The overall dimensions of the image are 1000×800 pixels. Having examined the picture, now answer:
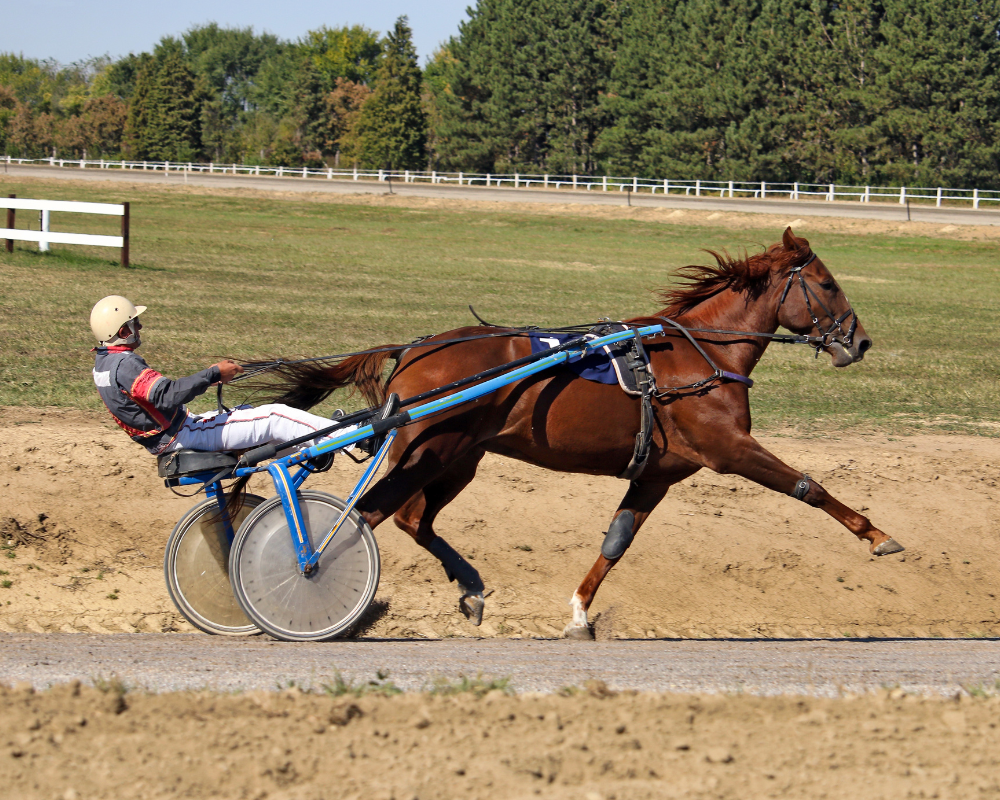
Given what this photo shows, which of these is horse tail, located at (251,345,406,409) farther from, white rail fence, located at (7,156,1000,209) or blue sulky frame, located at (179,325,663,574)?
white rail fence, located at (7,156,1000,209)

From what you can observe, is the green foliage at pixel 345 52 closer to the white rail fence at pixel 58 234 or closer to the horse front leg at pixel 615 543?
the white rail fence at pixel 58 234

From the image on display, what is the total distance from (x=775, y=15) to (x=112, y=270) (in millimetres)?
48178

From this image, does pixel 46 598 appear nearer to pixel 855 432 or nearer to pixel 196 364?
pixel 196 364

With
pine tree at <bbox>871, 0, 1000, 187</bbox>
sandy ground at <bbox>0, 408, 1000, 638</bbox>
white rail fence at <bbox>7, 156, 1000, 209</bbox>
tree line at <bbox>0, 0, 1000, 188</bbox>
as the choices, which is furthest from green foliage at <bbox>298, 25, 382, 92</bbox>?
sandy ground at <bbox>0, 408, 1000, 638</bbox>

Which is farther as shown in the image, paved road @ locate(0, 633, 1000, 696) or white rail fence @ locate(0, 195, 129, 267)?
white rail fence @ locate(0, 195, 129, 267)

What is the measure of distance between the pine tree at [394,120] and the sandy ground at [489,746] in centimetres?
7150

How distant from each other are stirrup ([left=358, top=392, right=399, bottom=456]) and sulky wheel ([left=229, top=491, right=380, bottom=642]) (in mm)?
374

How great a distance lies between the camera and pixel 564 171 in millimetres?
67625

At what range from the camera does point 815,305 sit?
6656mm

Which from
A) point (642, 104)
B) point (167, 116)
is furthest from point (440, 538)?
point (167, 116)

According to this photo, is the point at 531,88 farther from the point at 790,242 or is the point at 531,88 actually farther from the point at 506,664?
the point at 506,664

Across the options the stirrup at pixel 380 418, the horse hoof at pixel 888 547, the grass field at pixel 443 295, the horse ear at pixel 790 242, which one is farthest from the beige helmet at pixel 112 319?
the grass field at pixel 443 295

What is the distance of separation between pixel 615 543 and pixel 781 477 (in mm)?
1098

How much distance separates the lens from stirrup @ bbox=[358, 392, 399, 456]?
566cm
